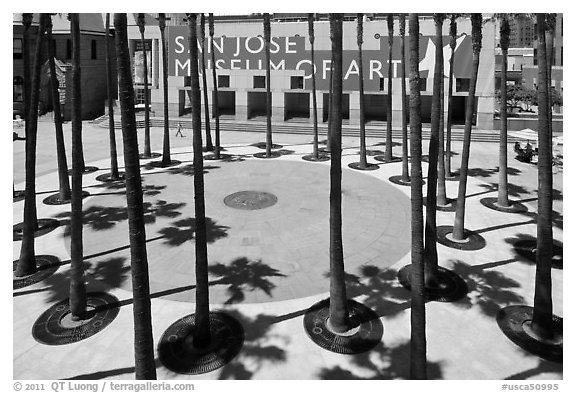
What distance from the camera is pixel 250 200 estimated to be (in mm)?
23375

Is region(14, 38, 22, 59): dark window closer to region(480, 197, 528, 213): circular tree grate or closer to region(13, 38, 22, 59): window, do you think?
region(13, 38, 22, 59): window

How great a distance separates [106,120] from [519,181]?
4352 centimetres

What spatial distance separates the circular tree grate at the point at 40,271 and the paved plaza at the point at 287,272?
0.37 metres

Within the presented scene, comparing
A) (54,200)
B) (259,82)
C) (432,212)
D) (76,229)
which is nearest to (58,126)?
(54,200)

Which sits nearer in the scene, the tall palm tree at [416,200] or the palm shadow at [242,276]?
the tall palm tree at [416,200]

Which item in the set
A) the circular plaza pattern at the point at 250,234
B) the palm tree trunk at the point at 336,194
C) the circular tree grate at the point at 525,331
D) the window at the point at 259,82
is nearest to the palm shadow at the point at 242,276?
the circular plaza pattern at the point at 250,234

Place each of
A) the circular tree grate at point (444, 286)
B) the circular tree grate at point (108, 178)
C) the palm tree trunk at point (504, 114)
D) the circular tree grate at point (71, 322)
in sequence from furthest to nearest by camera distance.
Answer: the circular tree grate at point (108, 178) → the palm tree trunk at point (504, 114) → the circular tree grate at point (444, 286) → the circular tree grate at point (71, 322)

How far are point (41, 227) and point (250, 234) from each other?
9694 mm

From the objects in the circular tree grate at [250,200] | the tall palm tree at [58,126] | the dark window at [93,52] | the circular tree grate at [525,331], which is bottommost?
the circular tree grate at [525,331]

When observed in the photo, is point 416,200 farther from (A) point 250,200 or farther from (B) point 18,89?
(B) point 18,89

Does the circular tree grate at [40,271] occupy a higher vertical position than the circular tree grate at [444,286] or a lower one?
higher

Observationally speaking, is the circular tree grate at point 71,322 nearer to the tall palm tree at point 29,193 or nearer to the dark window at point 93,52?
the tall palm tree at point 29,193

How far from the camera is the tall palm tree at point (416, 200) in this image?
8.68 meters

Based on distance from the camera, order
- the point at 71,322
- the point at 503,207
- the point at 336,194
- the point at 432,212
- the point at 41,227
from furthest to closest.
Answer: the point at 503,207 < the point at 41,227 < the point at 432,212 < the point at 71,322 < the point at 336,194
